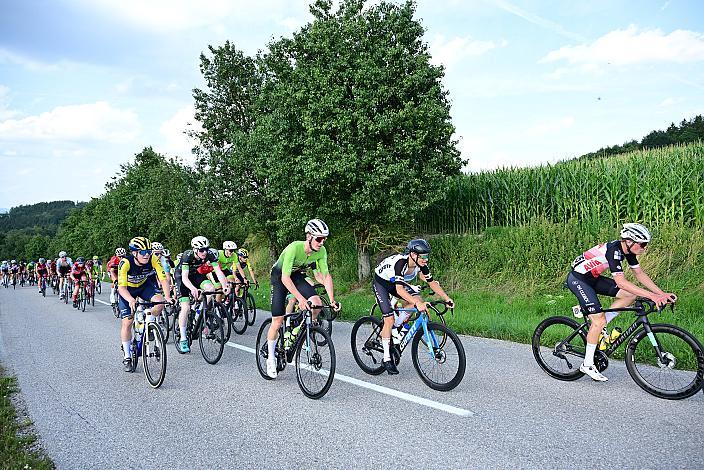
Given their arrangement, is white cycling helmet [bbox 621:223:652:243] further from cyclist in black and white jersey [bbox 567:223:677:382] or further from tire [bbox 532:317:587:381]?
tire [bbox 532:317:587:381]

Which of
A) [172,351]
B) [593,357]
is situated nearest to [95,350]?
[172,351]

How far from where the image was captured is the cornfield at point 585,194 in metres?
15.1

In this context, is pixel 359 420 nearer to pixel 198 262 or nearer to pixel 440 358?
pixel 440 358

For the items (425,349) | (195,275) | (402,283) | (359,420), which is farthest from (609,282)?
(195,275)

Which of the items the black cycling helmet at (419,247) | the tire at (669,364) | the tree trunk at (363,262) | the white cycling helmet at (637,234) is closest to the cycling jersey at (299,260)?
the black cycling helmet at (419,247)

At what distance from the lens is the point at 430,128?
1736 centimetres

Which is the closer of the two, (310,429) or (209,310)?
(310,429)

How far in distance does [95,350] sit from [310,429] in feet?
22.9

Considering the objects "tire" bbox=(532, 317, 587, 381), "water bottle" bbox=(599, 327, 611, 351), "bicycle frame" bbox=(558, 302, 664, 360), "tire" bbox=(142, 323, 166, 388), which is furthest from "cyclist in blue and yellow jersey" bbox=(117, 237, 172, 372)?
"water bottle" bbox=(599, 327, 611, 351)

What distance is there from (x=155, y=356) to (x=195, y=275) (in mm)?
2981

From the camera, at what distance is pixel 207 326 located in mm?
9211

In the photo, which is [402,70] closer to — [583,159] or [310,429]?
[583,159]

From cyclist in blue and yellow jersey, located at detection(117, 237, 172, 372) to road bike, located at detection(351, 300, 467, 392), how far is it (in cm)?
315

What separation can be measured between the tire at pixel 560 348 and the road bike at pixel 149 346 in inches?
203
